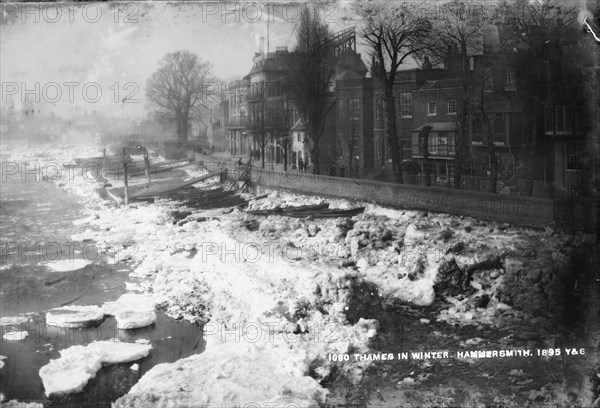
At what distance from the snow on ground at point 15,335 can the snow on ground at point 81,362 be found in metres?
0.37

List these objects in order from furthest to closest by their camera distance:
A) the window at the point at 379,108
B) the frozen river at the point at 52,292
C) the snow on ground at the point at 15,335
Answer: the window at the point at 379,108 < the snow on ground at the point at 15,335 < the frozen river at the point at 52,292

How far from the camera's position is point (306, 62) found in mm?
5492

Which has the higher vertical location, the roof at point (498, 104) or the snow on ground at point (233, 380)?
the roof at point (498, 104)

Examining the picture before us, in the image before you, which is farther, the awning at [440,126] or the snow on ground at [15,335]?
the awning at [440,126]

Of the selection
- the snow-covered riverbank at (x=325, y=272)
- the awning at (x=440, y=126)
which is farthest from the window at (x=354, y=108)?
the snow-covered riverbank at (x=325, y=272)

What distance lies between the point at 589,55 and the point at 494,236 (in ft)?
5.70

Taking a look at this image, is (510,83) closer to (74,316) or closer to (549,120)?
(549,120)

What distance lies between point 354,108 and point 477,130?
1073mm

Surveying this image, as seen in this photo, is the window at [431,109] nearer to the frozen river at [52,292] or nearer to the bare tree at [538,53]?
the bare tree at [538,53]

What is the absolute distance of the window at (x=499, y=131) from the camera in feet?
18.3

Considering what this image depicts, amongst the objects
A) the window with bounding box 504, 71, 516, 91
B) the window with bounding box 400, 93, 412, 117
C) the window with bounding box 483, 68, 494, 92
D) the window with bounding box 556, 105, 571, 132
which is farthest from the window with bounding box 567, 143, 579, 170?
the window with bounding box 400, 93, 412, 117

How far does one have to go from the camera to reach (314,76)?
552cm

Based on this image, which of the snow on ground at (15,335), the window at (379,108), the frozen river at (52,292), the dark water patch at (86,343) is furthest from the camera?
the window at (379,108)

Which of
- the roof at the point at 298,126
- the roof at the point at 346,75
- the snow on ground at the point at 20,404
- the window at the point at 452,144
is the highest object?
the roof at the point at 346,75
